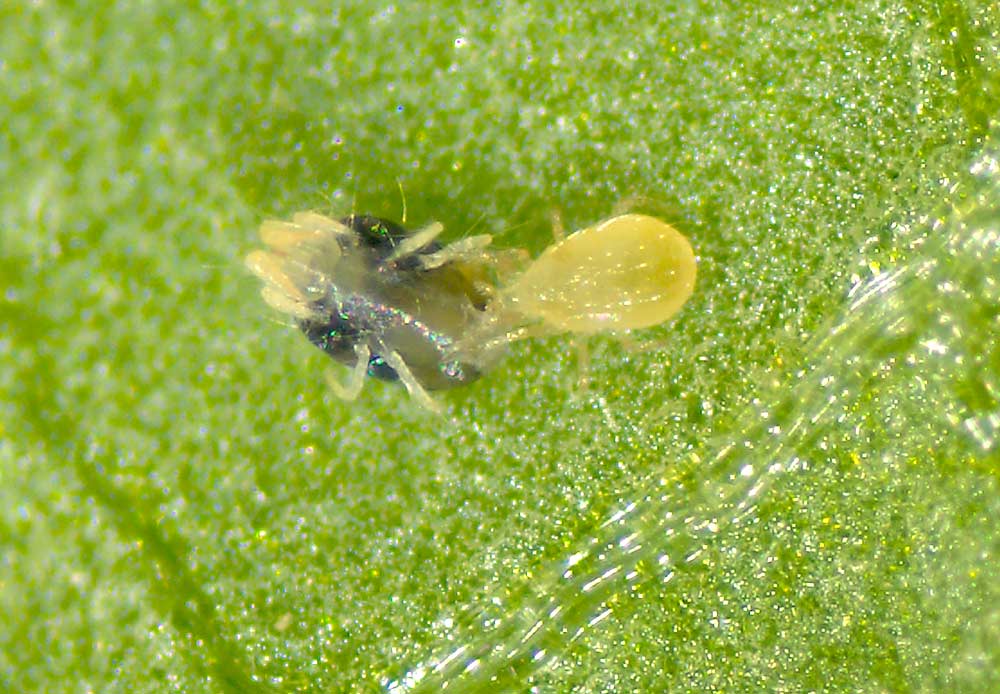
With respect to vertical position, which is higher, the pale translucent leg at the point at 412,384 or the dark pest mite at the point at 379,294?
the dark pest mite at the point at 379,294

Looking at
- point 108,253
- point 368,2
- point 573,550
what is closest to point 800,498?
point 573,550

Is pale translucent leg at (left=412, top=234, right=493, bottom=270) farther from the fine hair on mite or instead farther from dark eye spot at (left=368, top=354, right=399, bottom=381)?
dark eye spot at (left=368, top=354, right=399, bottom=381)

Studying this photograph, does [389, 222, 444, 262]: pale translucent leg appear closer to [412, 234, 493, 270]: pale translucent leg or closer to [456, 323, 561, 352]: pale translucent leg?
[412, 234, 493, 270]: pale translucent leg

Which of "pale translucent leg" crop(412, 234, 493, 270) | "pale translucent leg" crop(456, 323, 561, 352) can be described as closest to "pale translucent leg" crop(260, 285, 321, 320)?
"pale translucent leg" crop(412, 234, 493, 270)

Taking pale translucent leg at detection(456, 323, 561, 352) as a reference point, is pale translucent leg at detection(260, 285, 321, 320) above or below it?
above

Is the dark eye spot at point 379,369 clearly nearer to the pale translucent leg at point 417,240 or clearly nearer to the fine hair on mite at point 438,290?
the fine hair on mite at point 438,290

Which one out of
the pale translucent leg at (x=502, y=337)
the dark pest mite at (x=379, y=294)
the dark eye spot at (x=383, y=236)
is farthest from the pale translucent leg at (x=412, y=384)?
the dark eye spot at (x=383, y=236)

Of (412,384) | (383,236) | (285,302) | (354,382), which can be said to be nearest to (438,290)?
(383,236)

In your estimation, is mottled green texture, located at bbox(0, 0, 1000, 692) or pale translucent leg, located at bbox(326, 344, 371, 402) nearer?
mottled green texture, located at bbox(0, 0, 1000, 692)

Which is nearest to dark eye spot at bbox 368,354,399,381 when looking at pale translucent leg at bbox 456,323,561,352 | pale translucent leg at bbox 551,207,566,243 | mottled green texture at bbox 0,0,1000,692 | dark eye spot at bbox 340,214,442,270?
mottled green texture at bbox 0,0,1000,692

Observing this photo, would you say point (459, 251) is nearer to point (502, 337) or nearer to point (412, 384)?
point (502, 337)
